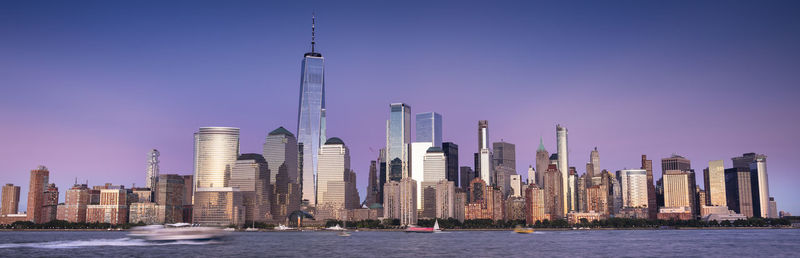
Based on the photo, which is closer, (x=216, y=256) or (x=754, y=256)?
(x=216, y=256)

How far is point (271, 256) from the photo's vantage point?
396 feet

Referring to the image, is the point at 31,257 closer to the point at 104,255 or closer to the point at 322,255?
the point at 104,255

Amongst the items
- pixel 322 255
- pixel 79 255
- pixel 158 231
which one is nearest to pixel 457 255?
pixel 322 255

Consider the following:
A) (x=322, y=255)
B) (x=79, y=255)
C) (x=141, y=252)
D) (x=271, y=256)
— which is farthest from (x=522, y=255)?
(x=79, y=255)

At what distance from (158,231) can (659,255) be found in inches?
4274

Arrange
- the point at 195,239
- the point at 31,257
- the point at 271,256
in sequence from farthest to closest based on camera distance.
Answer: the point at 195,239 → the point at 271,256 → the point at 31,257

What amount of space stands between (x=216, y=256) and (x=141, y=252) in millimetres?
17971

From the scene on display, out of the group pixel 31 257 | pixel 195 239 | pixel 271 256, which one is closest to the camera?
pixel 31 257

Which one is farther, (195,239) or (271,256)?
(195,239)

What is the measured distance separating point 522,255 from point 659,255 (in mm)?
24172

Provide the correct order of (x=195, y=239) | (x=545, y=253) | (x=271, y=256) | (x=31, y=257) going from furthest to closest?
1. (x=195, y=239)
2. (x=545, y=253)
3. (x=271, y=256)
4. (x=31, y=257)

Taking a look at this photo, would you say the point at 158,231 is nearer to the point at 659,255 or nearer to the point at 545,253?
the point at 545,253

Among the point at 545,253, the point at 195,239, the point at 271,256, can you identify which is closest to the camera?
the point at 271,256

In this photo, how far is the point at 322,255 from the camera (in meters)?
124
